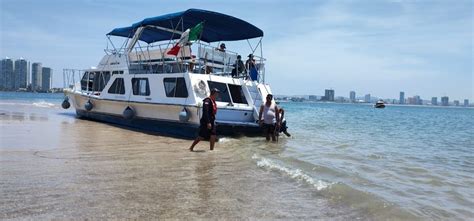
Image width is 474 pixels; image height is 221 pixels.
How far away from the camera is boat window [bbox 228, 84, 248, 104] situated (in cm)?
1514

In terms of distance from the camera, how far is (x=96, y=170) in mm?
7445

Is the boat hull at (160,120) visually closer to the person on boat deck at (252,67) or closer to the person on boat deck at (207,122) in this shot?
the person on boat deck at (252,67)

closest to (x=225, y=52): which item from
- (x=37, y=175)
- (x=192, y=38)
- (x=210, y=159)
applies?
(x=192, y=38)

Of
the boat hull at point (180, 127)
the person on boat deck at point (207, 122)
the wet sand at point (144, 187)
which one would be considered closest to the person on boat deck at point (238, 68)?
the boat hull at point (180, 127)

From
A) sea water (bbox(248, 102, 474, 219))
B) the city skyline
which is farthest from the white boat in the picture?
the city skyline

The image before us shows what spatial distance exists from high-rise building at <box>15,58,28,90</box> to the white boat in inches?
A: 2627

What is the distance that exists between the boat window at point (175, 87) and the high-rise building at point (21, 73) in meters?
72.4

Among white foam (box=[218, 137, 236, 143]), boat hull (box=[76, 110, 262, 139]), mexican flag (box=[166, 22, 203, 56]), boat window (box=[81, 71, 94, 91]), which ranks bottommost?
white foam (box=[218, 137, 236, 143])

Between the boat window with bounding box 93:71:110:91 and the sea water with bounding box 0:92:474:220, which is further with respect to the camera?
the boat window with bounding box 93:71:110:91

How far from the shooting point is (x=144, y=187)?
6316 millimetres

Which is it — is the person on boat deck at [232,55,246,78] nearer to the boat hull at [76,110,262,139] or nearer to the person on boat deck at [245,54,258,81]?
the person on boat deck at [245,54,258,81]

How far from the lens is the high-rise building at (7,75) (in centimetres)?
7500

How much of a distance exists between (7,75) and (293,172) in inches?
3156

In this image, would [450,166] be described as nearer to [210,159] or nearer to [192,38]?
[210,159]
